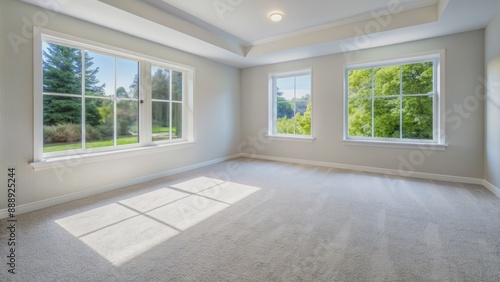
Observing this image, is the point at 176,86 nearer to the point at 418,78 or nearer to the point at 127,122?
the point at 127,122

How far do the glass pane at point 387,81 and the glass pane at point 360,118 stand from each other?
0.91 feet

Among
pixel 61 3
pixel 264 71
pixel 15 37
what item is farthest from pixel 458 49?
pixel 15 37

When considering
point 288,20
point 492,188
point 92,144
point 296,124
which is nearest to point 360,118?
point 296,124

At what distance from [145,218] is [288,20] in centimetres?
339

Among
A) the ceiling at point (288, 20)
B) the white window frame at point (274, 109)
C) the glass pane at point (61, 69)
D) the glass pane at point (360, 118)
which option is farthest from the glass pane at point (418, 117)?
the glass pane at point (61, 69)

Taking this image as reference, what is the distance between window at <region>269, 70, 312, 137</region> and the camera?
5.24m

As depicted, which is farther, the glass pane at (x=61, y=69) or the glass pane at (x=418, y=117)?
the glass pane at (x=418, y=117)

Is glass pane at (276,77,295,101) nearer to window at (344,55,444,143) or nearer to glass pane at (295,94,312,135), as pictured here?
glass pane at (295,94,312,135)

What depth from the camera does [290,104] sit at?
5.51m

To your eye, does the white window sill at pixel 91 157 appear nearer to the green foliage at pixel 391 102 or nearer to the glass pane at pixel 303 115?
the glass pane at pixel 303 115

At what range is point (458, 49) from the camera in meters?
3.57

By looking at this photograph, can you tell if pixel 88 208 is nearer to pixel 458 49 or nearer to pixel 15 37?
Result: pixel 15 37

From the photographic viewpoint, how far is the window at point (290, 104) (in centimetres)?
524

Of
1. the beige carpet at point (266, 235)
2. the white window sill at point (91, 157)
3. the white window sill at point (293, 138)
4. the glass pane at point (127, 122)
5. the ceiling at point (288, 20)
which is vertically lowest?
the beige carpet at point (266, 235)
